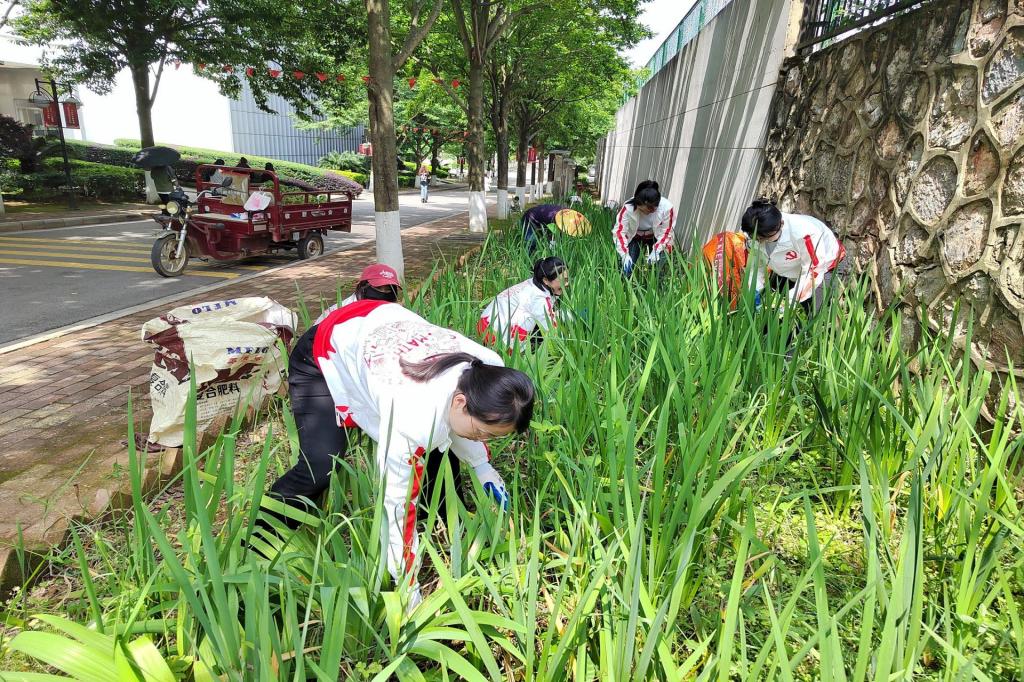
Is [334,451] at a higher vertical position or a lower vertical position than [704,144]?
lower

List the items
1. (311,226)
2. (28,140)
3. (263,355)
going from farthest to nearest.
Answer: (28,140) < (311,226) < (263,355)

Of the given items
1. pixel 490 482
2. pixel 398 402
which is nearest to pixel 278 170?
pixel 490 482

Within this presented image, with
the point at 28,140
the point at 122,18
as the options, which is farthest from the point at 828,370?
the point at 28,140

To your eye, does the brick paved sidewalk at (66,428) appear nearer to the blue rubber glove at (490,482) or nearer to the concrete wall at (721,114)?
the blue rubber glove at (490,482)

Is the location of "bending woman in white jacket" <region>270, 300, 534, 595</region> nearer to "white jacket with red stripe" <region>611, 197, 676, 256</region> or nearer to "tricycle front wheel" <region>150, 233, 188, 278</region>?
"white jacket with red stripe" <region>611, 197, 676, 256</region>

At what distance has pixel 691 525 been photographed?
1.24m

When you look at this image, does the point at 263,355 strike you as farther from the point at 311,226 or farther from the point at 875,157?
the point at 311,226

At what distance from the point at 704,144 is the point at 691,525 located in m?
5.56

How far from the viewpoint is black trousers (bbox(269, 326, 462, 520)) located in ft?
5.92

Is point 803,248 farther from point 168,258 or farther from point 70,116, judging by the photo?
point 70,116

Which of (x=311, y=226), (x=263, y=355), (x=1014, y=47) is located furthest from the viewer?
(x=311, y=226)

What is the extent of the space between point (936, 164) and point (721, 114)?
3194 millimetres

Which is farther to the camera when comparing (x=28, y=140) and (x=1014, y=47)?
(x=28, y=140)

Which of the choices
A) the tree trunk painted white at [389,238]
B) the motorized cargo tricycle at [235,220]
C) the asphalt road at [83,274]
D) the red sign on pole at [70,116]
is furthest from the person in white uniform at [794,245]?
the red sign on pole at [70,116]
